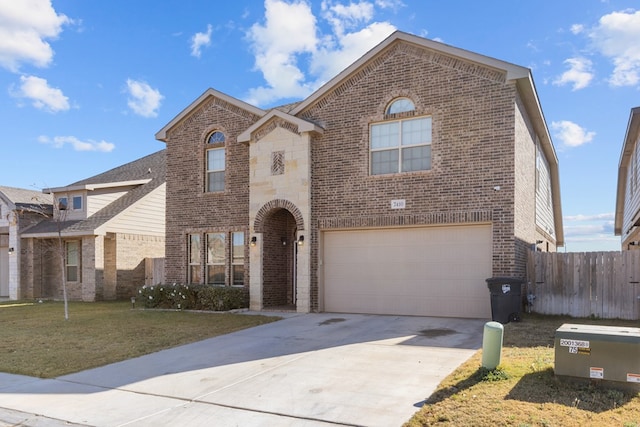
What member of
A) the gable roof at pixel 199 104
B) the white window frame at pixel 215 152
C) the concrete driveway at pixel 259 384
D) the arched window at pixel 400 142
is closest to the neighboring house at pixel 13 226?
the gable roof at pixel 199 104

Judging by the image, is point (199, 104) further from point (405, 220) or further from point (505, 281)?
point (505, 281)

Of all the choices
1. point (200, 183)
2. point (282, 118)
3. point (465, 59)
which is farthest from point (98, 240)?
point (465, 59)

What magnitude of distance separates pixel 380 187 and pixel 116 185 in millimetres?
14344

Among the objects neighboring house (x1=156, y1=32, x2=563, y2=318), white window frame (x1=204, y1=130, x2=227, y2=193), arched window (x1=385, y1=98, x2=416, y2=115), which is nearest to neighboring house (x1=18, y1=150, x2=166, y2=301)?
neighboring house (x1=156, y1=32, x2=563, y2=318)

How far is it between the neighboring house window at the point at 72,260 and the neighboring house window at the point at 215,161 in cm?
896

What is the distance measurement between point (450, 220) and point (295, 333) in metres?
4.95

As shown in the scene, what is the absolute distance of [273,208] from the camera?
49.1 ft

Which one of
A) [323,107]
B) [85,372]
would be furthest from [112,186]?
[85,372]

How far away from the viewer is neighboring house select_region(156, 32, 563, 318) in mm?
12320

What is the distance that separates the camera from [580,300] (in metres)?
12.3

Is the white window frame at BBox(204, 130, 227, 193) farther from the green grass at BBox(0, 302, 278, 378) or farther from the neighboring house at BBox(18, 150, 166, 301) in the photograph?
the neighboring house at BBox(18, 150, 166, 301)

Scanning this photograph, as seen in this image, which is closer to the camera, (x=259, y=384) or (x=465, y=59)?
(x=259, y=384)

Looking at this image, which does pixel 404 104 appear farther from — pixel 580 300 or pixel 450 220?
pixel 580 300

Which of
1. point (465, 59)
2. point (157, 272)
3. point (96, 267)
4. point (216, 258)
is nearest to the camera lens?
point (465, 59)
